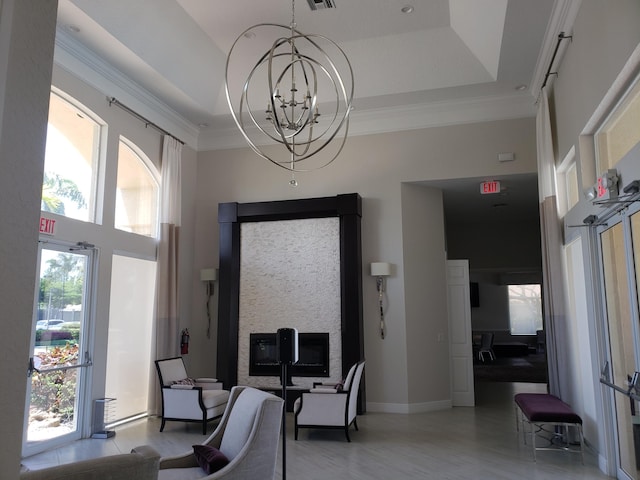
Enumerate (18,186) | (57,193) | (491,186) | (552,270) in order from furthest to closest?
(491,186)
(552,270)
(57,193)
(18,186)

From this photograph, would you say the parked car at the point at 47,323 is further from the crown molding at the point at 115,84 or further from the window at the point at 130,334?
the crown molding at the point at 115,84

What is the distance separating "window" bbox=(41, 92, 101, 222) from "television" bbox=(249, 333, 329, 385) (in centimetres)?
325

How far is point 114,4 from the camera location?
5.79m

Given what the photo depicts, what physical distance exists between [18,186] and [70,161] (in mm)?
5345

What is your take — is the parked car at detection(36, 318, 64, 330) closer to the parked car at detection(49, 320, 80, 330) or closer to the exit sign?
the parked car at detection(49, 320, 80, 330)

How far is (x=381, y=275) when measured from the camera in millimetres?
7863

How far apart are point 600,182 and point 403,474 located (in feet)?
10.5

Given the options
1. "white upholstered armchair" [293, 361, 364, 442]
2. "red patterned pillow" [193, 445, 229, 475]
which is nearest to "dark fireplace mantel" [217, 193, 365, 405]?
"white upholstered armchair" [293, 361, 364, 442]

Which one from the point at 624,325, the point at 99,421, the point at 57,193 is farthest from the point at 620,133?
the point at 99,421

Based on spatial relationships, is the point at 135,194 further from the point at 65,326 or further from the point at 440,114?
the point at 440,114

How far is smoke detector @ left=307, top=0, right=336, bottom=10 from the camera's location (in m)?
6.25

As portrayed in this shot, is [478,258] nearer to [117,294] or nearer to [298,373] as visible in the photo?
[298,373]

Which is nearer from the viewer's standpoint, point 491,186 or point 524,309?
point 491,186

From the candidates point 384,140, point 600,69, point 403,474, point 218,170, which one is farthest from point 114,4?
point 403,474
